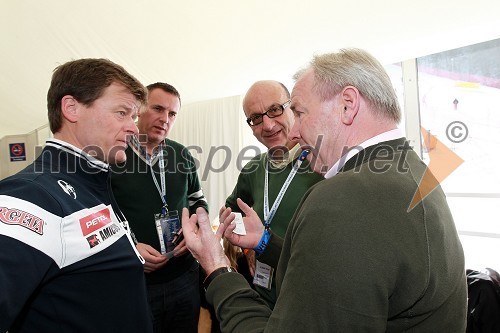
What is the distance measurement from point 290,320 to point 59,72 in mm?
1106

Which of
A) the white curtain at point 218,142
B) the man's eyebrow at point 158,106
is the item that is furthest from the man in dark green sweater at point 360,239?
the white curtain at point 218,142

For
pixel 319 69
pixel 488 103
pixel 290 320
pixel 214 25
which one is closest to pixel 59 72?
pixel 319 69

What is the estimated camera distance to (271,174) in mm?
1799

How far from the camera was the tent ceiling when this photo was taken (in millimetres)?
2439

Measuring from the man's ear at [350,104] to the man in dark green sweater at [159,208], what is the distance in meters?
1.23

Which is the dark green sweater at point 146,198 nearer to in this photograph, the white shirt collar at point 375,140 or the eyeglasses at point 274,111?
the eyeglasses at point 274,111

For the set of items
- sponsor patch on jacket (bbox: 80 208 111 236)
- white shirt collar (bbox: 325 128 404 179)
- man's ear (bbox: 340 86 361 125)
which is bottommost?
sponsor patch on jacket (bbox: 80 208 111 236)

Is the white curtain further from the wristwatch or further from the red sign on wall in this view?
the wristwatch

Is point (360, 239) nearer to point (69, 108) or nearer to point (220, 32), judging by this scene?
point (69, 108)

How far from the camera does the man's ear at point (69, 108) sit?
45.7 inches

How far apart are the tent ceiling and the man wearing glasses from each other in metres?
0.38

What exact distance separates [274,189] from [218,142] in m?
3.39

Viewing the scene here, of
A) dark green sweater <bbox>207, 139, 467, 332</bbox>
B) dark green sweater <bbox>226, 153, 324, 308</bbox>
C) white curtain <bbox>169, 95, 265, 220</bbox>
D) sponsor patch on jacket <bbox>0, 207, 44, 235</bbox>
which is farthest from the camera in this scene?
white curtain <bbox>169, 95, 265, 220</bbox>

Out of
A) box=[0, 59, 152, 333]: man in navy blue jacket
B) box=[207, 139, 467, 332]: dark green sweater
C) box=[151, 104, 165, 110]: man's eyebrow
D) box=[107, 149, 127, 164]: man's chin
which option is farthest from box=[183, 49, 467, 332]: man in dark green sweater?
box=[151, 104, 165, 110]: man's eyebrow
